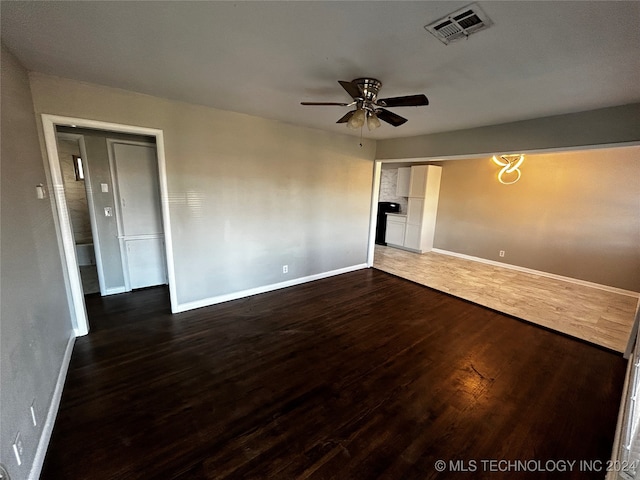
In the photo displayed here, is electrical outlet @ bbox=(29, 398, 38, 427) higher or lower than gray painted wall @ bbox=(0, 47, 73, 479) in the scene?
lower

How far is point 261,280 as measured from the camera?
151 inches

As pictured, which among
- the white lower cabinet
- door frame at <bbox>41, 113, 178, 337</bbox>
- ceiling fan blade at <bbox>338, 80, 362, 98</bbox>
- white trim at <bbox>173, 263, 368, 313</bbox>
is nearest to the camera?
ceiling fan blade at <bbox>338, 80, 362, 98</bbox>

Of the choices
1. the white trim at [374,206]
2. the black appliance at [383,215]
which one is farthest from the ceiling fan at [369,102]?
the black appliance at [383,215]

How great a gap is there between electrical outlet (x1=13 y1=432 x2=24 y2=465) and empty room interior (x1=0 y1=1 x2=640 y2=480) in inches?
0.9

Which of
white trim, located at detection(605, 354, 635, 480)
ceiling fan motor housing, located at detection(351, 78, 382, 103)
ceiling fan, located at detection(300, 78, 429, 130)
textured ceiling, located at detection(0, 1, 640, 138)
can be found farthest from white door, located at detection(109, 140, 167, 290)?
white trim, located at detection(605, 354, 635, 480)

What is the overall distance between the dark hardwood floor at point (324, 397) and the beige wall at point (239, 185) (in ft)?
2.47

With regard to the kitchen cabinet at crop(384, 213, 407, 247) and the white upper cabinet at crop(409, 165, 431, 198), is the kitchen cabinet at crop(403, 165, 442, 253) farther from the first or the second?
the kitchen cabinet at crop(384, 213, 407, 247)

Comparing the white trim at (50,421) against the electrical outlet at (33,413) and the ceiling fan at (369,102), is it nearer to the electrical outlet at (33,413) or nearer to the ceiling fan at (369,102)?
the electrical outlet at (33,413)

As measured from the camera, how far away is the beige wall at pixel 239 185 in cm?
262

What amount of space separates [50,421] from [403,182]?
677cm

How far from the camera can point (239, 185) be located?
3363 millimetres

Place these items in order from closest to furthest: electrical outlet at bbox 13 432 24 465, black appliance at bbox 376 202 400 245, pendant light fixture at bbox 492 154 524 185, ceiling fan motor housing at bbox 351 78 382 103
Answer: electrical outlet at bbox 13 432 24 465 < ceiling fan motor housing at bbox 351 78 382 103 < pendant light fixture at bbox 492 154 524 185 < black appliance at bbox 376 202 400 245

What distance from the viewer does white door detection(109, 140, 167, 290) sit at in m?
3.49

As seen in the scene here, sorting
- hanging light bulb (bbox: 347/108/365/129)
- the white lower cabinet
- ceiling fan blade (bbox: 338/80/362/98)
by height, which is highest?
ceiling fan blade (bbox: 338/80/362/98)
